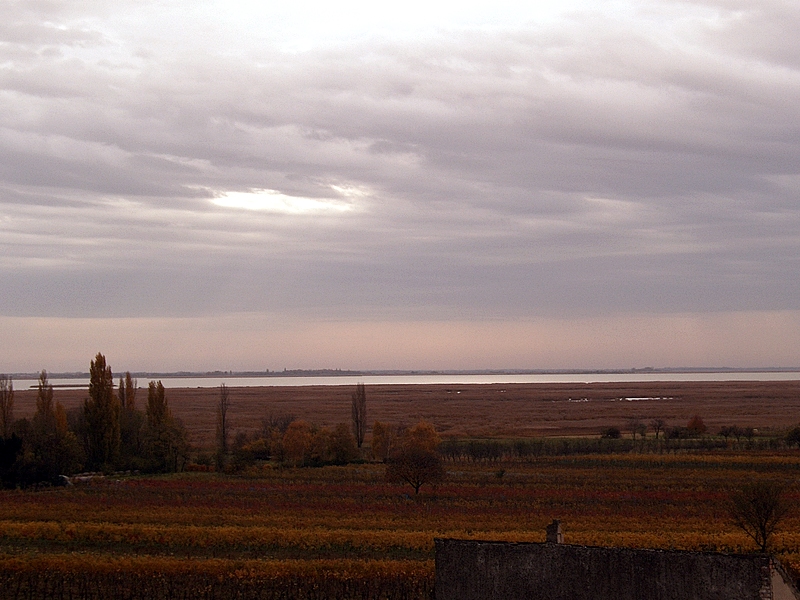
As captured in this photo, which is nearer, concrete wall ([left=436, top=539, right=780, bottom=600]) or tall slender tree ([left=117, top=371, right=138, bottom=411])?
concrete wall ([left=436, top=539, right=780, bottom=600])

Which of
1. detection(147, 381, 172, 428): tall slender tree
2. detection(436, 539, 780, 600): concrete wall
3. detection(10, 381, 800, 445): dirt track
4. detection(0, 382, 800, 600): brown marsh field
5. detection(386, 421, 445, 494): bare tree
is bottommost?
detection(10, 381, 800, 445): dirt track

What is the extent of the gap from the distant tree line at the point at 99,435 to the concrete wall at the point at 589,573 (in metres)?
43.2

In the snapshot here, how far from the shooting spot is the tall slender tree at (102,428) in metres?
58.8

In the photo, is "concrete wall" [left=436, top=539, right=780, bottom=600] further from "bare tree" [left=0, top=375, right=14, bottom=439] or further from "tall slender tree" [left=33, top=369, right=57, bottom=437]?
"bare tree" [left=0, top=375, right=14, bottom=439]

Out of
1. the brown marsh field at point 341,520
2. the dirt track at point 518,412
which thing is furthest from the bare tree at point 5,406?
the dirt track at point 518,412

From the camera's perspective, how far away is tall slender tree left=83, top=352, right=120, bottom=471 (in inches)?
2314

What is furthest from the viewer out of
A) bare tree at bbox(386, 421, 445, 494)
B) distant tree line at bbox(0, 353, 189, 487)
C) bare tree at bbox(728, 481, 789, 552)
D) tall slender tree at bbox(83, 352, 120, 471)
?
tall slender tree at bbox(83, 352, 120, 471)

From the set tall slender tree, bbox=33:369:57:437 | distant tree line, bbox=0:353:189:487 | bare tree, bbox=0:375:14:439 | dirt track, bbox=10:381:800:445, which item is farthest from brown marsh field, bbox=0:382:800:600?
dirt track, bbox=10:381:800:445

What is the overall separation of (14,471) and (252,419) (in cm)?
6566

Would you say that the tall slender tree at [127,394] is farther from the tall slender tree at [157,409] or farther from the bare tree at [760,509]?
the bare tree at [760,509]

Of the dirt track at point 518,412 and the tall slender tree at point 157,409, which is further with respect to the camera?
the dirt track at point 518,412

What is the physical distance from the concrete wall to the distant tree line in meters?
43.2

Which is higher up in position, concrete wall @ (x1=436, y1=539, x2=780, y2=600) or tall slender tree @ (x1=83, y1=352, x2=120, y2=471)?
concrete wall @ (x1=436, y1=539, x2=780, y2=600)

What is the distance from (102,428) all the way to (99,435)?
0.53 metres
